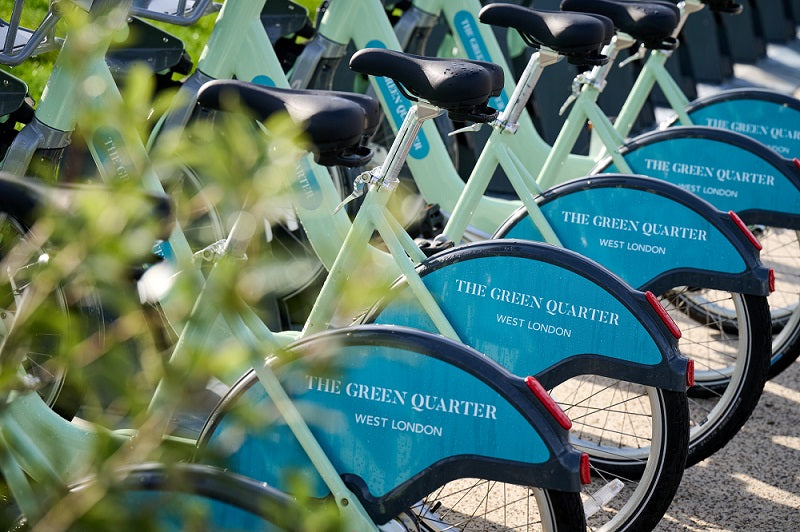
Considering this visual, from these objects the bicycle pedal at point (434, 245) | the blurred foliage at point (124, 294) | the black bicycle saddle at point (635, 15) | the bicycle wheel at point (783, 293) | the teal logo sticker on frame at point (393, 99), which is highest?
the blurred foliage at point (124, 294)

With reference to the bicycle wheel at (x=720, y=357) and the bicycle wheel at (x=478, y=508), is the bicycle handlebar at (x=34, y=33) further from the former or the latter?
the bicycle wheel at (x=720, y=357)

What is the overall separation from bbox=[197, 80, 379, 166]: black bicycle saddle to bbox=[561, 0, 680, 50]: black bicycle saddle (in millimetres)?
1700

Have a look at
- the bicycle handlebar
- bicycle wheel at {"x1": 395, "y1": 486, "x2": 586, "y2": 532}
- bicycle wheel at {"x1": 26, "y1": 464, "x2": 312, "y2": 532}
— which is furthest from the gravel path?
the bicycle handlebar

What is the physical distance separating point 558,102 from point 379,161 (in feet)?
6.97

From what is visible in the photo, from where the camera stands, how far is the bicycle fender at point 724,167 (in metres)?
3.79

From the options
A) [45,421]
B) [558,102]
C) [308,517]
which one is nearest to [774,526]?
[45,421]

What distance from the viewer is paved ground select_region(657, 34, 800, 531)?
10.2 ft

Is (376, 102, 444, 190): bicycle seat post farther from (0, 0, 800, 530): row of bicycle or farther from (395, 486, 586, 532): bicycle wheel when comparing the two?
(395, 486, 586, 532): bicycle wheel

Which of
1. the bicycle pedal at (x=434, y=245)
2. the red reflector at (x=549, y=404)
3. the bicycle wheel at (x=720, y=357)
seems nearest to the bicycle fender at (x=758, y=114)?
the bicycle wheel at (x=720, y=357)

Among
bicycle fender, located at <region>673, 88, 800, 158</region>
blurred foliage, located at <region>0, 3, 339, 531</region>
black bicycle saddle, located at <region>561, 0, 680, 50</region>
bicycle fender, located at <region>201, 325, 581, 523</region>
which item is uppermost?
blurred foliage, located at <region>0, 3, 339, 531</region>

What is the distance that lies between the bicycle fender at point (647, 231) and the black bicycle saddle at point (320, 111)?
1.16m

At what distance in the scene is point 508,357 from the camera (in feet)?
8.89

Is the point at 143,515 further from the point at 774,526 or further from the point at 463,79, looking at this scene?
the point at 774,526

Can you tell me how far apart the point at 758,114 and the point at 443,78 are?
240cm
